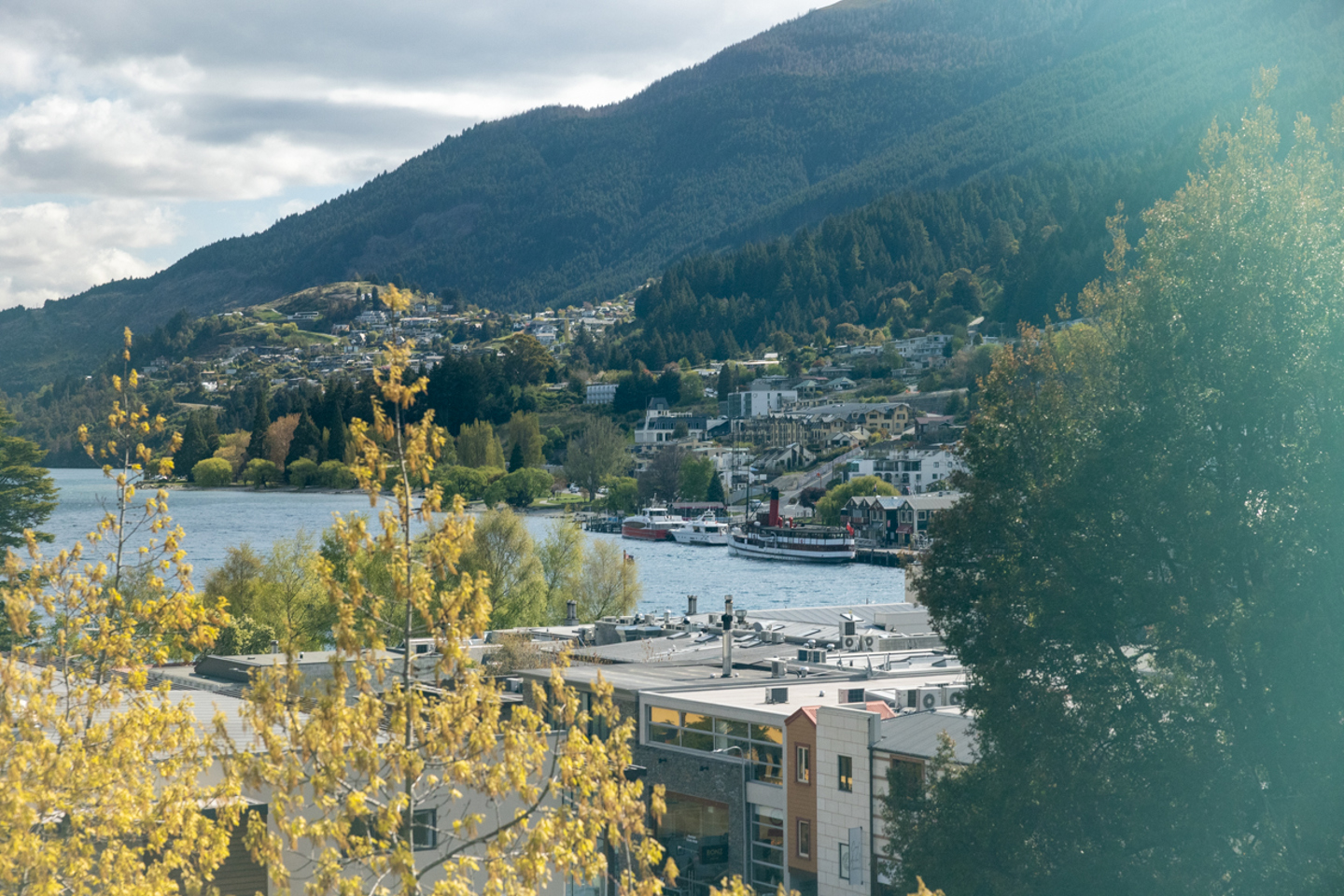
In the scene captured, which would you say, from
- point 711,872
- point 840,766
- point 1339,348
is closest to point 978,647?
point 1339,348

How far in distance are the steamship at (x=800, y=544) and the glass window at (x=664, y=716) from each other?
7895 cm

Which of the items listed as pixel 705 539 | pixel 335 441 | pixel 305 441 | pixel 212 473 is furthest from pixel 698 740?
pixel 212 473

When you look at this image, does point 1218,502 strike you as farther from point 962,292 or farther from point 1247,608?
point 962,292

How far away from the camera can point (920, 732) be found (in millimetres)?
22328

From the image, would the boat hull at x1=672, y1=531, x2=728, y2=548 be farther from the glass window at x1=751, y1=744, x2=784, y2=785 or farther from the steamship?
the glass window at x1=751, y1=744, x2=784, y2=785

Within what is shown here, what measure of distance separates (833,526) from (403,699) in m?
112

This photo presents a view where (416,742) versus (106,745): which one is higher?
(416,742)

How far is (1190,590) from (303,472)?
148 metres

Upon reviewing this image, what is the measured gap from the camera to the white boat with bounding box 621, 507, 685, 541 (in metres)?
124

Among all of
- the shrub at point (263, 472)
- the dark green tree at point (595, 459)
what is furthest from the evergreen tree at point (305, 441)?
the dark green tree at point (595, 459)

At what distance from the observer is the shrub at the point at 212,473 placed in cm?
16138

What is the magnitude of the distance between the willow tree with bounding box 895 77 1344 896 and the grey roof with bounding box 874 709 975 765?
6.16m

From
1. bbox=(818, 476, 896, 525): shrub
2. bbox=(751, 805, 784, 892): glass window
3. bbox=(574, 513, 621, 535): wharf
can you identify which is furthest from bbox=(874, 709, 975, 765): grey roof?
bbox=(574, 513, 621, 535): wharf

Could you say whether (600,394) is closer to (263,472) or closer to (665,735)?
(263,472)
